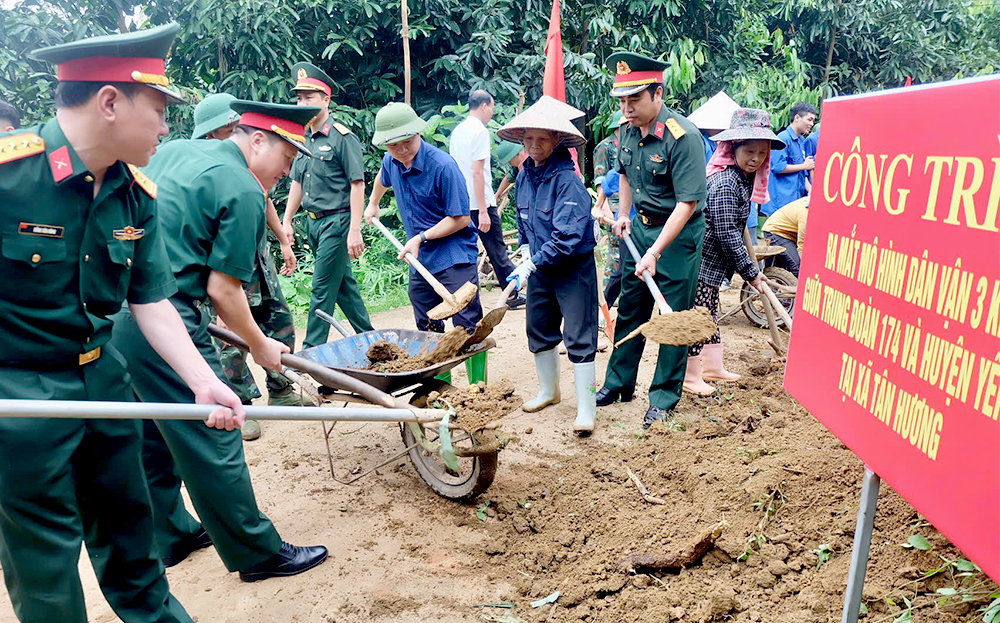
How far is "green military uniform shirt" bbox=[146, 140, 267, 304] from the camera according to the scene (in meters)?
2.81

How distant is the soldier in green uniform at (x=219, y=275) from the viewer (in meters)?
2.83

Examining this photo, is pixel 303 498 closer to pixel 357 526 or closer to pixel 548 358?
pixel 357 526

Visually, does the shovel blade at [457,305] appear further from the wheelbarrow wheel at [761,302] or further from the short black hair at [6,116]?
the short black hair at [6,116]

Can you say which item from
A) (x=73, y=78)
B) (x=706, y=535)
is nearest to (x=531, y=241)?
(x=706, y=535)

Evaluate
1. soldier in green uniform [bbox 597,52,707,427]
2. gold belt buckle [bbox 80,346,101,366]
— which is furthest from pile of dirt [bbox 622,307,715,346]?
gold belt buckle [bbox 80,346,101,366]

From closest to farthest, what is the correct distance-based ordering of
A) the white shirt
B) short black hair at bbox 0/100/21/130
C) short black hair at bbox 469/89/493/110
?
short black hair at bbox 0/100/21/130 < the white shirt < short black hair at bbox 469/89/493/110

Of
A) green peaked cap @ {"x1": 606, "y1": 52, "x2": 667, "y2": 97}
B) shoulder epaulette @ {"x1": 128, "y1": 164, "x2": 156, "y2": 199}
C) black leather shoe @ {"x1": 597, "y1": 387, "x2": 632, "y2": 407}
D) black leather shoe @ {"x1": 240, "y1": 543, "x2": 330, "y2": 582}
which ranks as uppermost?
green peaked cap @ {"x1": 606, "y1": 52, "x2": 667, "y2": 97}

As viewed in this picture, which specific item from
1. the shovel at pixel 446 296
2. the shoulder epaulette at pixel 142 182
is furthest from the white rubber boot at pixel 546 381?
the shoulder epaulette at pixel 142 182

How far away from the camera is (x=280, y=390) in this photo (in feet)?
17.3

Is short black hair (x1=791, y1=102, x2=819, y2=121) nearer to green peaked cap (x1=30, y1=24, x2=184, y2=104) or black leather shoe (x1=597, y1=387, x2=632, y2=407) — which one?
black leather shoe (x1=597, y1=387, x2=632, y2=407)

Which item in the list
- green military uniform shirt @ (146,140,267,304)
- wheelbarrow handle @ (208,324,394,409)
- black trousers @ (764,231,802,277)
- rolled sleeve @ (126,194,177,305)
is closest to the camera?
rolled sleeve @ (126,194,177,305)

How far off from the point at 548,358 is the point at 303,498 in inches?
79.1

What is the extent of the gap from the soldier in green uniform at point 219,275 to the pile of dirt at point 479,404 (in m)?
0.85

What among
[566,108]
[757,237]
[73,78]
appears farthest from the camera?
[757,237]
